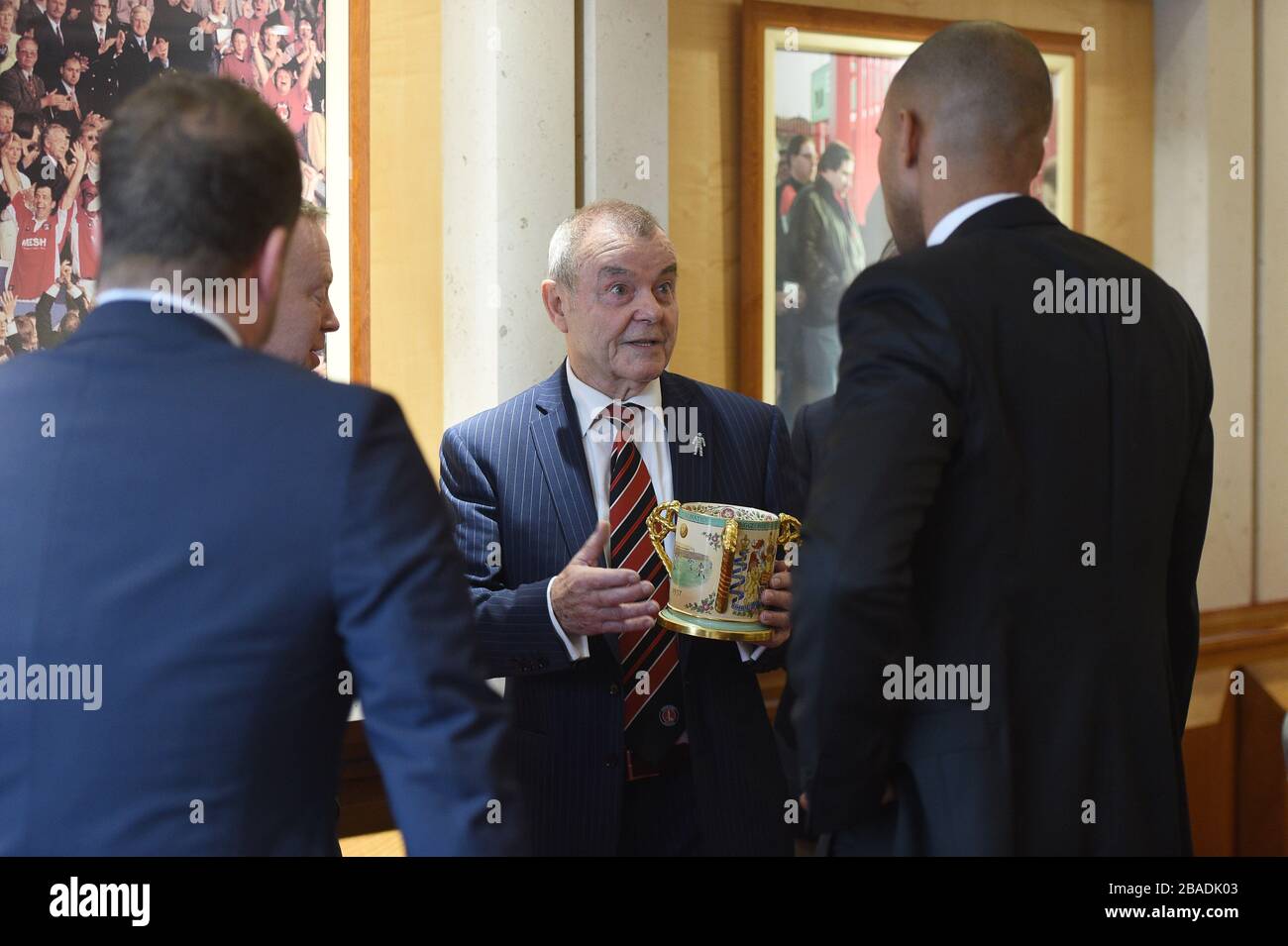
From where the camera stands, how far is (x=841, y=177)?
3.82 m

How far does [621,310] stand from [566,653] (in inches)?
27.0

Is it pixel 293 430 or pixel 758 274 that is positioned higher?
pixel 758 274

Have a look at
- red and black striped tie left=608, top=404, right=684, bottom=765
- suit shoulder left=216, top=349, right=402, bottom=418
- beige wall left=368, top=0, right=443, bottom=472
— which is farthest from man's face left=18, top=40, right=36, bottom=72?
suit shoulder left=216, top=349, right=402, bottom=418

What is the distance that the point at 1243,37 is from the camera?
4344 mm

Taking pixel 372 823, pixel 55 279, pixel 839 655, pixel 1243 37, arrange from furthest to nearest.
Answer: pixel 1243 37
pixel 372 823
pixel 55 279
pixel 839 655

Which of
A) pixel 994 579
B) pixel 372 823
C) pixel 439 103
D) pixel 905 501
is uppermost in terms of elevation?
pixel 439 103

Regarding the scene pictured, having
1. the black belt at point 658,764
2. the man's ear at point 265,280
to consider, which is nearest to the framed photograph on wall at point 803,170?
the black belt at point 658,764

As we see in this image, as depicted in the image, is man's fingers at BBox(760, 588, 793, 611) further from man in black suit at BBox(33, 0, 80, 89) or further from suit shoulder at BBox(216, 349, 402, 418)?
man in black suit at BBox(33, 0, 80, 89)

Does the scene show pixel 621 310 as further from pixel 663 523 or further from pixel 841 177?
pixel 841 177

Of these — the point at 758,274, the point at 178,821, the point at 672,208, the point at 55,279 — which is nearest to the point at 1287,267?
the point at 758,274

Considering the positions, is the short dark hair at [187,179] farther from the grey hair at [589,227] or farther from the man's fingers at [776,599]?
the grey hair at [589,227]

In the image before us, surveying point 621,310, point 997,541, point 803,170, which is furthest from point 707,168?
point 997,541
